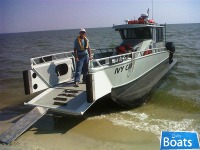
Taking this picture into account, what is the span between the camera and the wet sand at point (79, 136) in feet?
17.9

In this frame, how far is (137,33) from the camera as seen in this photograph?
1038 centimetres

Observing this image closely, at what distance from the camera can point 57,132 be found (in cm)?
626

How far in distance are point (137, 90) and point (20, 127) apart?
409 centimetres

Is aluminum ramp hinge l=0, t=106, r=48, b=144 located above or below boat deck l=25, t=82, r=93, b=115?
below

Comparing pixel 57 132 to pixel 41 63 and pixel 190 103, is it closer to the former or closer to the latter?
pixel 41 63

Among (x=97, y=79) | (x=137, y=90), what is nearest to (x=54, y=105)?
(x=97, y=79)

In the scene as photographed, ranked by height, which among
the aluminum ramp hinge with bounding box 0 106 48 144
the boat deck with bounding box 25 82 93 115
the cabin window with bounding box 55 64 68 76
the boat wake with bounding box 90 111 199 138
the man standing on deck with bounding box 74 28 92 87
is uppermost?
the man standing on deck with bounding box 74 28 92 87

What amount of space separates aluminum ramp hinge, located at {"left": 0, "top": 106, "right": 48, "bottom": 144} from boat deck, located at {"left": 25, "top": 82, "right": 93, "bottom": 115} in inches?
11.5

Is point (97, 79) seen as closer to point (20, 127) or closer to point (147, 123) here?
point (147, 123)

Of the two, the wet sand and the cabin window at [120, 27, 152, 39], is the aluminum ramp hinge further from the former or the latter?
the cabin window at [120, 27, 152, 39]

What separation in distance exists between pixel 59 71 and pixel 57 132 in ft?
8.62

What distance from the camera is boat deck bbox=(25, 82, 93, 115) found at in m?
6.32

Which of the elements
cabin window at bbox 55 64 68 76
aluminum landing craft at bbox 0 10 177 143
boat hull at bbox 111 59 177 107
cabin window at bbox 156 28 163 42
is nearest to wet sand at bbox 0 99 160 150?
aluminum landing craft at bbox 0 10 177 143

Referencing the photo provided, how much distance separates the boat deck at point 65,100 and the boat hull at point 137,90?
38.3 inches
